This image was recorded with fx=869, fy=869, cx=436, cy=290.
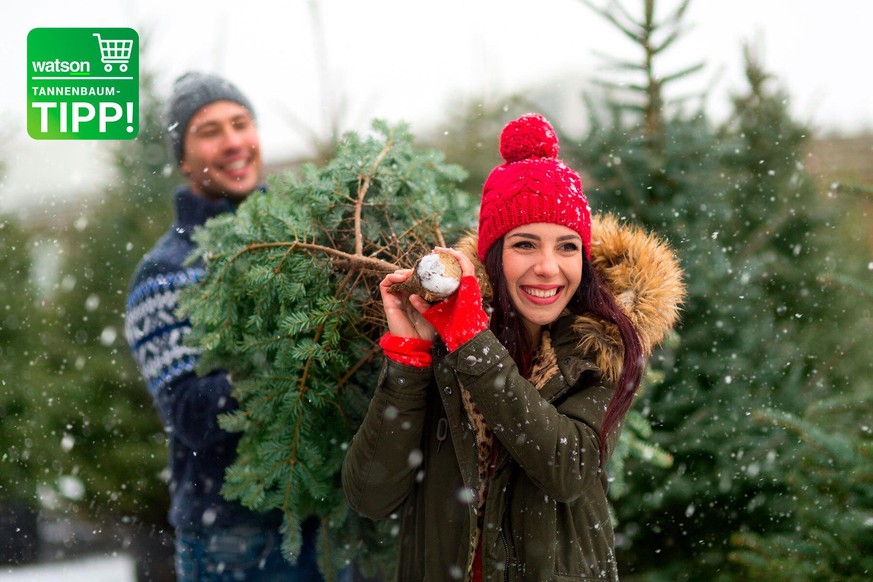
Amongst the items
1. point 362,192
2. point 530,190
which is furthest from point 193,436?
point 530,190

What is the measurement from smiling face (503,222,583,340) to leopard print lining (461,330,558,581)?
0.11m

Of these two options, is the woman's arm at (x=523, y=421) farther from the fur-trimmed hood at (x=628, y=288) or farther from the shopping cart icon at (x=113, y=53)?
the shopping cart icon at (x=113, y=53)

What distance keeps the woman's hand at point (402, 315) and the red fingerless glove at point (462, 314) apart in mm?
Result: 79

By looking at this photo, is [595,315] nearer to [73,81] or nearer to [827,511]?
[827,511]

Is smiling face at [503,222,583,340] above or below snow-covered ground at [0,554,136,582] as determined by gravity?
above

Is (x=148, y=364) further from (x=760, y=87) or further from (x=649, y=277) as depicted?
(x=760, y=87)

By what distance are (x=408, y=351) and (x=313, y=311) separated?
1.10ft

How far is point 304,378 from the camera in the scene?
2314mm

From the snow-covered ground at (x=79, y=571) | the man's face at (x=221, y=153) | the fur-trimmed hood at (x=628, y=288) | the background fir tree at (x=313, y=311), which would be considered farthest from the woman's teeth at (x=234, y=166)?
the snow-covered ground at (x=79, y=571)

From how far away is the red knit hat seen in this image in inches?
82.8

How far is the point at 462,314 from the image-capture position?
1.95 m

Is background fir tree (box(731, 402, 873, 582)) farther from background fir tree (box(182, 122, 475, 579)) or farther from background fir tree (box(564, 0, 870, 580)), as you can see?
background fir tree (box(182, 122, 475, 579))

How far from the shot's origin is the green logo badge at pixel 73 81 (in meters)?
4.51

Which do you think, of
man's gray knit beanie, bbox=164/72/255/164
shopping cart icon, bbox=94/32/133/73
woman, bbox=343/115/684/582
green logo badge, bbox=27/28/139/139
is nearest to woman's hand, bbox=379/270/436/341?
woman, bbox=343/115/684/582
